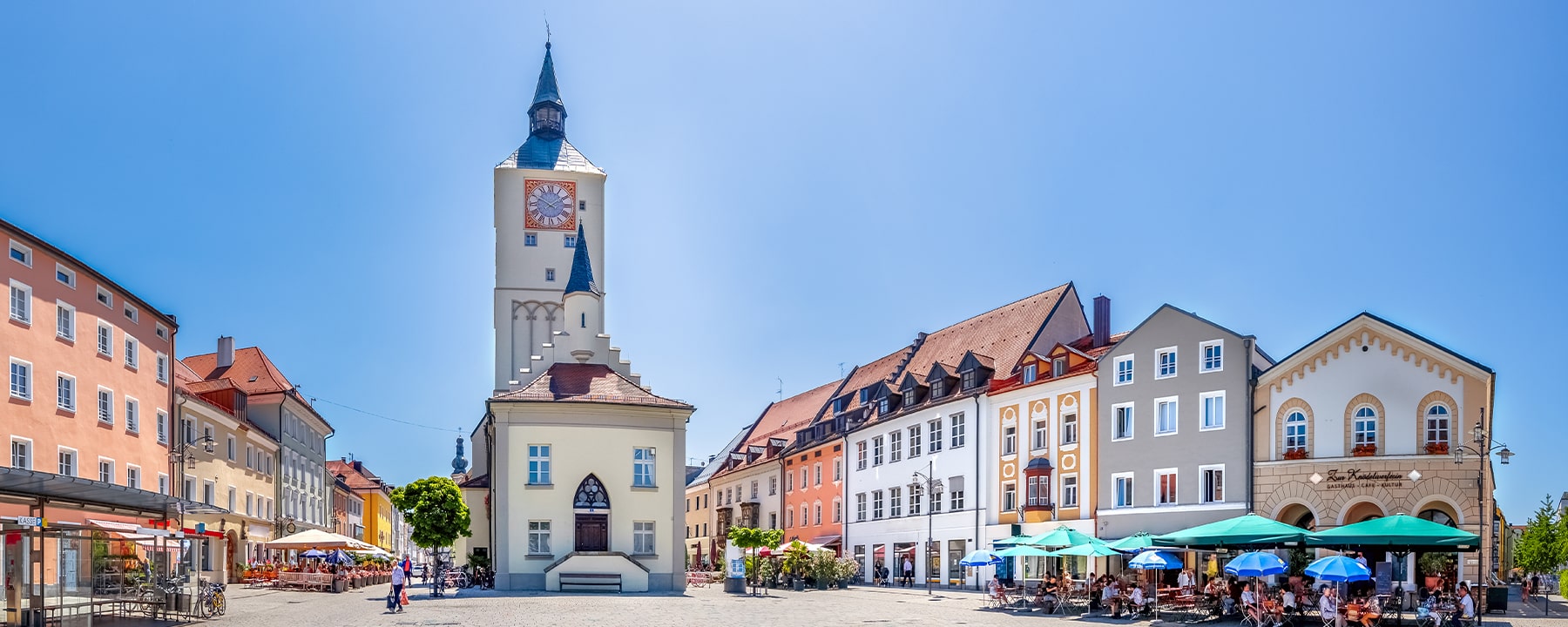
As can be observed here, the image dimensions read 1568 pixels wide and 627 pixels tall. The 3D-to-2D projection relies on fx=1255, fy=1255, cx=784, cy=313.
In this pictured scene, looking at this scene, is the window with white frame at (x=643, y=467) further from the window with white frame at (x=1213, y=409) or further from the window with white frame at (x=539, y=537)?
the window with white frame at (x=1213, y=409)

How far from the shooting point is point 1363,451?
37375 millimetres

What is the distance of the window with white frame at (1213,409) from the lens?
40719mm

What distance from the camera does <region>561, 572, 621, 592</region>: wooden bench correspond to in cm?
4456

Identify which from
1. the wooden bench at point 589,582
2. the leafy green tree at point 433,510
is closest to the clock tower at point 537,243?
the leafy green tree at point 433,510

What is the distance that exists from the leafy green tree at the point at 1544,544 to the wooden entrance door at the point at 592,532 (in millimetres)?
51571

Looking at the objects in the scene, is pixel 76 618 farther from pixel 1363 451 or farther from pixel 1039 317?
pixel 1039 317

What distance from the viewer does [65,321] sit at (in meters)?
36.9

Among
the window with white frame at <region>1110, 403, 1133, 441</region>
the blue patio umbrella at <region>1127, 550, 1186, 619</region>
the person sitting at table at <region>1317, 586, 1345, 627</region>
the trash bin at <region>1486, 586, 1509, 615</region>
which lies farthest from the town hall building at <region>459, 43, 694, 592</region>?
the trash bin at <region>1486, 586, 1509, 615</region>

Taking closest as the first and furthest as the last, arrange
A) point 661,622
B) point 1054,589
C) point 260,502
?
1. point 661,622
2. point 1054,589
3. point 260,502

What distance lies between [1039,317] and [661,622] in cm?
2801

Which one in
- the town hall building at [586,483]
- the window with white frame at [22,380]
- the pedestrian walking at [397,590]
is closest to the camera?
the pedestrian walking at [397,590]

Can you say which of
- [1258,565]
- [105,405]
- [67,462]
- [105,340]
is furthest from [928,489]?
[67,462]

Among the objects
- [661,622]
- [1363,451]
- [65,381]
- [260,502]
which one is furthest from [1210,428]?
A: [260,502]

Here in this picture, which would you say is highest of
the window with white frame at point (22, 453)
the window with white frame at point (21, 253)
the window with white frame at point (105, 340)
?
the window with white frame at point (21, 253)
